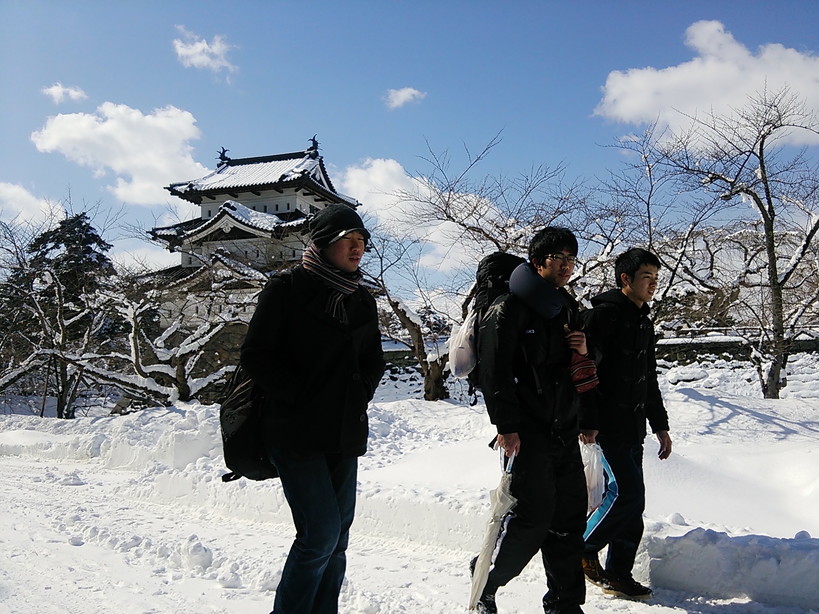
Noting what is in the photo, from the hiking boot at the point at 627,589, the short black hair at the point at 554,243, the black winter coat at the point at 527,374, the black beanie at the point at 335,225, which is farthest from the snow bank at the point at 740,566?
the black beanie at the point at 335,225

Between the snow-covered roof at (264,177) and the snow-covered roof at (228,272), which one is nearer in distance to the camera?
the snow-covered roof at (228,272)

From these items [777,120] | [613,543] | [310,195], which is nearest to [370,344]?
[613,543]

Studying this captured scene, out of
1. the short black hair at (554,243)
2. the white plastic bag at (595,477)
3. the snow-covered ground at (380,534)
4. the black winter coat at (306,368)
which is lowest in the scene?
the snow-covered ground at (380,534)

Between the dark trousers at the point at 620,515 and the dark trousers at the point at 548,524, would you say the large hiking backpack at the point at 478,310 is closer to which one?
the dark trousers at the point at 548,524

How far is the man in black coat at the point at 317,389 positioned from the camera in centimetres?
223

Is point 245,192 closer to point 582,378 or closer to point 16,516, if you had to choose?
point 16,516

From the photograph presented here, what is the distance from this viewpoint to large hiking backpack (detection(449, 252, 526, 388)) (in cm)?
290

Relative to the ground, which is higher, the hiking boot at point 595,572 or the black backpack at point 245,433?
the black backpack at point 245,433

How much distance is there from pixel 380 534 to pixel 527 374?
2.40 metres

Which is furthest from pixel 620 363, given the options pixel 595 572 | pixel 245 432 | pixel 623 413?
pixel 245 432

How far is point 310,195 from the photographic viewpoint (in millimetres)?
29156

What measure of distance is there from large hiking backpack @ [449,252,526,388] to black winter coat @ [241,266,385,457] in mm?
658

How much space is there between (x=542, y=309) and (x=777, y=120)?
10.1 m

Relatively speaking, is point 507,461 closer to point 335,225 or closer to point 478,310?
point 478,310
